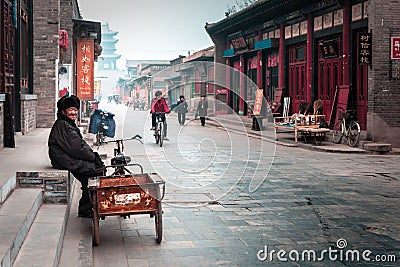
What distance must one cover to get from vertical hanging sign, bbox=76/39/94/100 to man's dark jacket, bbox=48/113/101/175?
15572 mm

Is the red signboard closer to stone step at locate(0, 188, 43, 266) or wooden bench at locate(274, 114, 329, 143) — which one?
wooden bench at locate(274, 114, 329, 143)

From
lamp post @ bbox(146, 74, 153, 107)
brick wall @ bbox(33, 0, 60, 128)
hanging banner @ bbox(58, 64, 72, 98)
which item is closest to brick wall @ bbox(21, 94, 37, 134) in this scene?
brick wall @ bbox(33, 0, 60, 128)

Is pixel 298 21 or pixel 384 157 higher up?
pixel 298 21

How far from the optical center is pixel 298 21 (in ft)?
77.8

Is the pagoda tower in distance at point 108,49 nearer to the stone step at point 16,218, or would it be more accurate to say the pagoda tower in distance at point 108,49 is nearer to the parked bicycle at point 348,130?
the parked bicycle at point 348,130

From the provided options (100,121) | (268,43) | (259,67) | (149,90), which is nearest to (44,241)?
(100,121)

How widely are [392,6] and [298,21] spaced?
307 inches

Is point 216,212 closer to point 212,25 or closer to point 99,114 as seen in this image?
point 99,114

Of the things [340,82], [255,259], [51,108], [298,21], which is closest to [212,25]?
[298,21]

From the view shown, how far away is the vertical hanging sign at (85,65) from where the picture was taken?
71.6 ft

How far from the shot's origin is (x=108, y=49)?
14350 centimetres

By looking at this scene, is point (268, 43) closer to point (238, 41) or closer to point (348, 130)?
point (238, 41)

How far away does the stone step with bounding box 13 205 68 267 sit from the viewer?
4.48m

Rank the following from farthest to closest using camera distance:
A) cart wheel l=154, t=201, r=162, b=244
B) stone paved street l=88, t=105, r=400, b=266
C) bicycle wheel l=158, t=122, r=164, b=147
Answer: bicycle wheel l=158, t=122, r=164, b=147 → cart wheel l=154, t=201, r=162, b=244 → stone paved street l=88, t=105, r=400, b=266
